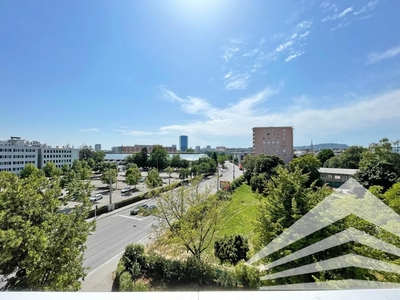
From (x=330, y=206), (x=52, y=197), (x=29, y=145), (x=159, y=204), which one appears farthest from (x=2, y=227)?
(x=29, y=145)

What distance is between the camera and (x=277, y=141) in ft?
121

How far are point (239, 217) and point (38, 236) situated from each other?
10.3 metres

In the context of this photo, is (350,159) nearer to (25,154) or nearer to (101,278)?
(101,278)

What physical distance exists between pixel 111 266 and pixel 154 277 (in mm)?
1803

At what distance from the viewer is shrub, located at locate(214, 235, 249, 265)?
646 cm

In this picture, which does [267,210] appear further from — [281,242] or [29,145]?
[29,145]

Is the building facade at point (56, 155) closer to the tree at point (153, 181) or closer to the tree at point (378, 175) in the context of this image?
the tree at point (153, 181)

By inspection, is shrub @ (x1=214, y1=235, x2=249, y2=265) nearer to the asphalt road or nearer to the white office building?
the asphalt road

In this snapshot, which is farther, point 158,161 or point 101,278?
point 158,161

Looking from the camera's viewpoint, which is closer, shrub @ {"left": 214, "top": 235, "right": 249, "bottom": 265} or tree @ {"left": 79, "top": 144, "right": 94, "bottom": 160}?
shrub @ {"left": 214, "top": 235, "right": 249, "bottom": 265}

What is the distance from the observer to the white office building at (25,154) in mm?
24770

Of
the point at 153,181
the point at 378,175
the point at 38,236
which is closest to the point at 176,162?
the point at 153,181

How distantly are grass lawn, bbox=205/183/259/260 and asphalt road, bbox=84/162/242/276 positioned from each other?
1.74 m

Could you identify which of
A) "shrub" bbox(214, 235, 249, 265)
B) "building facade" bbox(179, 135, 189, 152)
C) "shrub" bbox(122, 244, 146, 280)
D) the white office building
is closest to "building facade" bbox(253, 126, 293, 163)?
"shrub" bbox(214, 235, 249, 265)
